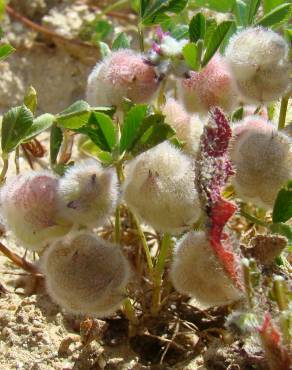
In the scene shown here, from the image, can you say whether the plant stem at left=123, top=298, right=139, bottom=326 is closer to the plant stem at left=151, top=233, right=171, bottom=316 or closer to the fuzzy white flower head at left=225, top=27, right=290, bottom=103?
the plant stem at left=151, top=233, right=171, bottom=316

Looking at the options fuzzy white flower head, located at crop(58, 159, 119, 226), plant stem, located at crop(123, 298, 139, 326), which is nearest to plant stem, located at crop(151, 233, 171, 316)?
plant stem, located at crop(123, 298, 139, 326)

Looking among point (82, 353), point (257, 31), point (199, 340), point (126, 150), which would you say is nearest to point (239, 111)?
point (257, 31)

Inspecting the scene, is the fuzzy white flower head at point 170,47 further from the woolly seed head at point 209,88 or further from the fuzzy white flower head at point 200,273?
the fuzzy white flower head at point 200,273

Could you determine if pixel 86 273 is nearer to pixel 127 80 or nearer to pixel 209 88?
pixel 127 80

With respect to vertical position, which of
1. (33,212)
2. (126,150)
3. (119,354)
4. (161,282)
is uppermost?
(126,150)

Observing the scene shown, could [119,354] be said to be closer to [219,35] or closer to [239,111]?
[239,111]

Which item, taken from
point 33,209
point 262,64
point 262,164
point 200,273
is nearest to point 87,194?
point 33,209
